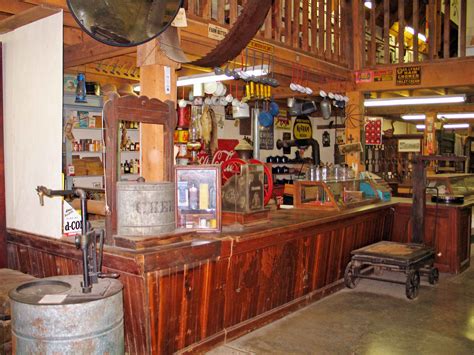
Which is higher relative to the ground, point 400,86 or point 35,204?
point 400,86

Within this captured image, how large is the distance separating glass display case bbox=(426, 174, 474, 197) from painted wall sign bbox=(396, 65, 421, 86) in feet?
5.40

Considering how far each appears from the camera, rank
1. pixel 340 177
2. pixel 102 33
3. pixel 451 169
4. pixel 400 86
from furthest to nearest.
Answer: pixel 451 169 < pixel 400 86 < pixel 340 177 < pixel 102 33

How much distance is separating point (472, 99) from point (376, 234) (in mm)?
6255

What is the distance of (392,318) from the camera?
478cm

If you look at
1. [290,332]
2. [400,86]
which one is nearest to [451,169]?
[400,86]

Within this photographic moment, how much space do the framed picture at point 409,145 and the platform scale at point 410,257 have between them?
7259 millimetres

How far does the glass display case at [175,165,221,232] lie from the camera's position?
3.92 m

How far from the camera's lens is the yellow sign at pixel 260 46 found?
18.7ft

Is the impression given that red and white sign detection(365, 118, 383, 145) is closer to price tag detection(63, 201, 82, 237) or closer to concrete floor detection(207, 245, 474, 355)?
concrete floor detection(207, 245, 474, 355)

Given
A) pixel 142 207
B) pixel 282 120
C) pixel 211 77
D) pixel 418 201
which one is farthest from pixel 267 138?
pixel 142 207

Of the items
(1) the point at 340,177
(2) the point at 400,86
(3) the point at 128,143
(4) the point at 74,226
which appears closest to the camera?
(4) the point at 74,226

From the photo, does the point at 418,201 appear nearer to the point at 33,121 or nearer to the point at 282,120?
the point at 33,121

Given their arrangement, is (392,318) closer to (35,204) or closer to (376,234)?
(376,234)

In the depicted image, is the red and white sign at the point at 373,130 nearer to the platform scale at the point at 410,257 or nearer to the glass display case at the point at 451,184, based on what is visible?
the glass display case at the point at 451,184
